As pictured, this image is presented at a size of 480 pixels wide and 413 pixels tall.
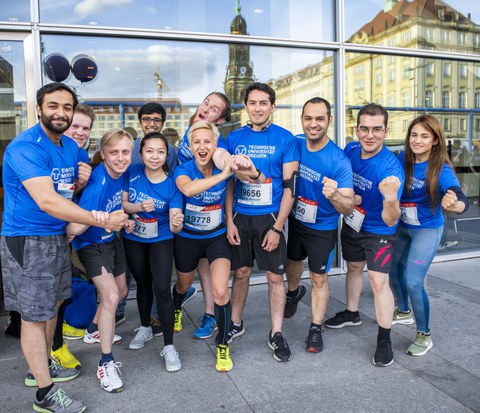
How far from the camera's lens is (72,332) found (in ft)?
11.9

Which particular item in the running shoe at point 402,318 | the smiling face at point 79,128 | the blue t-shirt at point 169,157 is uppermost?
the smiling face at point 79,128

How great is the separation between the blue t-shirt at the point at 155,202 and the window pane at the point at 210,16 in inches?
92.0

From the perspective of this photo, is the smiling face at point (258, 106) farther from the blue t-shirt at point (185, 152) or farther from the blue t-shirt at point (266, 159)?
the blue t-shirt at point (185, 152)

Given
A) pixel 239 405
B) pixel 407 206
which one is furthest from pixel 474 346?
pixel 239 405

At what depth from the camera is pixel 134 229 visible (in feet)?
10.4

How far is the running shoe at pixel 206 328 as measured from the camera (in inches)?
141

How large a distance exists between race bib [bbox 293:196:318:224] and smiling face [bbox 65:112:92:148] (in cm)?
164

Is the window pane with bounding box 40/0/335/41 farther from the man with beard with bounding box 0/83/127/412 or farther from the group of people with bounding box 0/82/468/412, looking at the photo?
the man with beard with bounding box 0/83/127/412

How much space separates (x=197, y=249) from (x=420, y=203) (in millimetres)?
1674

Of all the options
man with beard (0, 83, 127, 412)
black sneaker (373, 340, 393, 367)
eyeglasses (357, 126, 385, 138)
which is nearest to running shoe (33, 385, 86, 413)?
man with beard (0, 83, 127, 412)

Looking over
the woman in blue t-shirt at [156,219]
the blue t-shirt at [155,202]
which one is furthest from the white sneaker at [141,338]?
the blue t-shirt at [155,202]

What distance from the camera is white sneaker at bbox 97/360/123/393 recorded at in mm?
2748

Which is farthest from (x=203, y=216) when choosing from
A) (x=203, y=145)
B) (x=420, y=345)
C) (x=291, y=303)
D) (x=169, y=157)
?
(x=420, y=345)

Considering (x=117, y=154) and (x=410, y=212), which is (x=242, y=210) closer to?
(x=117, y=154)
